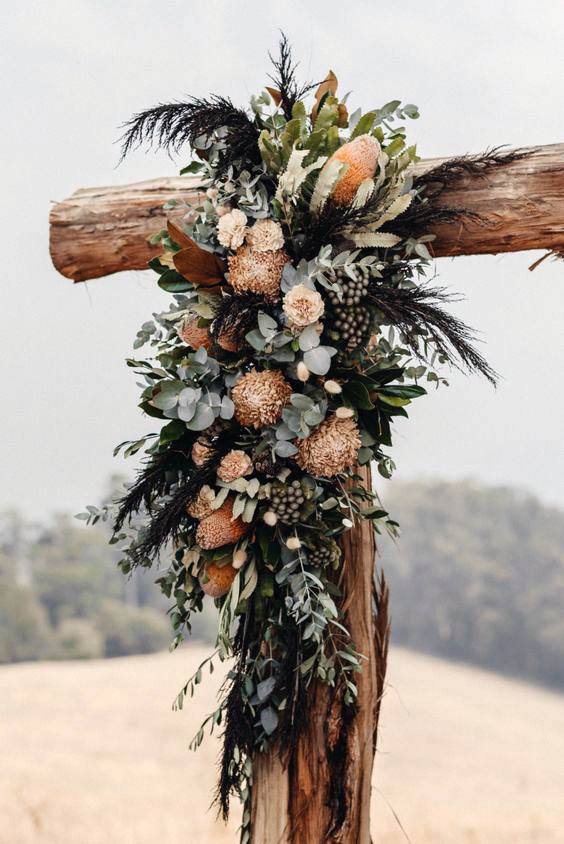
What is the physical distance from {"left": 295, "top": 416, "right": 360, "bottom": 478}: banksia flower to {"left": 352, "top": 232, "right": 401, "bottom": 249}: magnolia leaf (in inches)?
11.4

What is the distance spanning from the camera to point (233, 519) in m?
1.19

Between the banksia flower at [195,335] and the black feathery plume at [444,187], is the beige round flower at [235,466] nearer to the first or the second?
the banksia flower at [195,335]

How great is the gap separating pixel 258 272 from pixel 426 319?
280 mm

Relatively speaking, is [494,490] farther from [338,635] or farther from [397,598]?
[338,635]

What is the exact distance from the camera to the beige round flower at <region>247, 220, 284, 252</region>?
1.18 meters

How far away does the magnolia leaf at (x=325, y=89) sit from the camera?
4.32 feet

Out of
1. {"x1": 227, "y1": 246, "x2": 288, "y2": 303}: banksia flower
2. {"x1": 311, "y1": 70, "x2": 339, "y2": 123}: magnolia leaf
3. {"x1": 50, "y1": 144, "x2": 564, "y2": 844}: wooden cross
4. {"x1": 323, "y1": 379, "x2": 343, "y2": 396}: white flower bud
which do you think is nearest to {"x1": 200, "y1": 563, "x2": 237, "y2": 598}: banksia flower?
{"x1": 50, "y1": 144, "x2": 564, "y2": 844}: wooden cross

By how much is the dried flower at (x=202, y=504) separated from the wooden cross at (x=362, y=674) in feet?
0.96

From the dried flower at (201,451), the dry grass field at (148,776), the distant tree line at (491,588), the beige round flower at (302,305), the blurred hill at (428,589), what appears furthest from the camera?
the distant tree line at (491,588)

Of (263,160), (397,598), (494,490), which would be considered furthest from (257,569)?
(494,490)

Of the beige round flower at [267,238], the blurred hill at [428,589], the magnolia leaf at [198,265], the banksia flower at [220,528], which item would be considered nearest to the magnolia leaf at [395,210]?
the beige round flower at [267,238]

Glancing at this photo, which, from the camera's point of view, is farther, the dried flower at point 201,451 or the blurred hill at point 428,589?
the blurred hill at point 428,589

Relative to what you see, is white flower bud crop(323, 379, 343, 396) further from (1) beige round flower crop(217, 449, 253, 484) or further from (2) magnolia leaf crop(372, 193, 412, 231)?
(2) magnolia leaf crop(372, 193, 412, 231)

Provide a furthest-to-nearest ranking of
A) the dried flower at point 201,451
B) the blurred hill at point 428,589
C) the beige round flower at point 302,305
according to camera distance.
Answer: the blurred hill at point 428,589, the dried flower at point 201,451, the beige round flower at point 302,305
